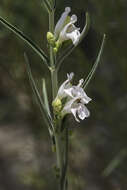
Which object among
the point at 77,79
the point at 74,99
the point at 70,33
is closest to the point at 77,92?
the point at 74,99

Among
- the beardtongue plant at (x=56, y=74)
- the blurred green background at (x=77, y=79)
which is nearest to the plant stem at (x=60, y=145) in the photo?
the beardtongue plant at (x=56, y=74)

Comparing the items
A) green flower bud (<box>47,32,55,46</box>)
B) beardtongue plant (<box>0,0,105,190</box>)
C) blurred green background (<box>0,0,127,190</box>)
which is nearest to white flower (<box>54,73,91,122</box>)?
beardtongue plant (<box>0,0,105,190</box>)

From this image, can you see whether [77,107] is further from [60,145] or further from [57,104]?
[60,145]

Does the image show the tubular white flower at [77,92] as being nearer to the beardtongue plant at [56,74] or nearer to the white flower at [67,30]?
the beardtongue plant at [56,74]

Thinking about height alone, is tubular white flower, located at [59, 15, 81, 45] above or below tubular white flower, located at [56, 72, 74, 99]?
above

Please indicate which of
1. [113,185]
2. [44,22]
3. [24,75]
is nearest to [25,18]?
[44,22]

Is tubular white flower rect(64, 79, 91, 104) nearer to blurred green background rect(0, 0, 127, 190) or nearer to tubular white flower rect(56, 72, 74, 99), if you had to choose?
tubular white flower rect(56, 72, 74, 99)

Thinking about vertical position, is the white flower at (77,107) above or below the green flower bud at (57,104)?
below
